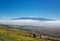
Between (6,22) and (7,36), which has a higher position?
(6,22)

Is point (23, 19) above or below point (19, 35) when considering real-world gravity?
above

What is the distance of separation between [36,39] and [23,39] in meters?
0.53

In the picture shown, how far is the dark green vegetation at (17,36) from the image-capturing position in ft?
18.7

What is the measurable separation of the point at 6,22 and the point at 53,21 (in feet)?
6.73

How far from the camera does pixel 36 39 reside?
18.9 ft

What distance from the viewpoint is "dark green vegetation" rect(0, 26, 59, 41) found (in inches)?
224

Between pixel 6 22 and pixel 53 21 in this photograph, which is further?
pixel 6 22

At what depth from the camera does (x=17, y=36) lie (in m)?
5.85

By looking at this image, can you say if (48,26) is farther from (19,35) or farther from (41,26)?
(19,35)

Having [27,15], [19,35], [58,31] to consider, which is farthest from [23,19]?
[58,31]

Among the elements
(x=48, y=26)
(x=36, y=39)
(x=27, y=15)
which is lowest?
(x=36, y=39)

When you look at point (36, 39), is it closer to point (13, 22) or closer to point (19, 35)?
point (19, 35)

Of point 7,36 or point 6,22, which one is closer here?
point 7,36

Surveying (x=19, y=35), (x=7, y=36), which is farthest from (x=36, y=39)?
(x=7, y=36)
